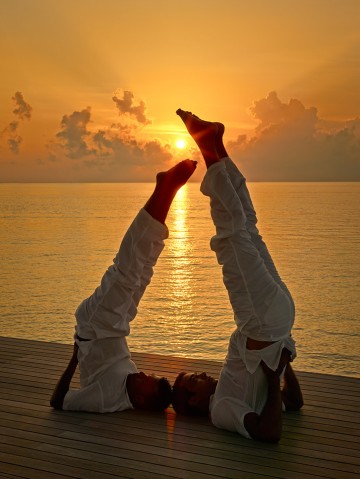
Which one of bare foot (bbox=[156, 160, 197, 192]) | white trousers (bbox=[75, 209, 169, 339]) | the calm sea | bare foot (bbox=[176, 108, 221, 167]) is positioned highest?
bare foot (bbox=[176, 108, 221, 167])

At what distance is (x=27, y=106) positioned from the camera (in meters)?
43.0

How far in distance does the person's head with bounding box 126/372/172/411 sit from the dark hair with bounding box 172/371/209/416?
37mm

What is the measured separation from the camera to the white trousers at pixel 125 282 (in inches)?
139

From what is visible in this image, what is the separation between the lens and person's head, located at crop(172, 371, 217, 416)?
11.5 feet

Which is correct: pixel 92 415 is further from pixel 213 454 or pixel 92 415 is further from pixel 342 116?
pixel 342 116

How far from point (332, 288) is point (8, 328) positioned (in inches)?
250

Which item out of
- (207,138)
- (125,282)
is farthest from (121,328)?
(207,138)

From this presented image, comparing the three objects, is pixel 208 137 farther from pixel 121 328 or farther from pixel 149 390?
pixel 149 390

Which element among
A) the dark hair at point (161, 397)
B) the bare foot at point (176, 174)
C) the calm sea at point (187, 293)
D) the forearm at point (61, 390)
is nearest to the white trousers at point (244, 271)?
the bare foot at point (176, 174)

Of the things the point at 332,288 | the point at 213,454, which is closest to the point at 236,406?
the point at 213,454

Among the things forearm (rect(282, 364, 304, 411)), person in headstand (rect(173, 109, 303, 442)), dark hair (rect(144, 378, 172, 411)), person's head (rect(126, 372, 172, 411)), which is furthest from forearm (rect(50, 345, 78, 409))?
forearm (rect(282, 364, 304, 411))

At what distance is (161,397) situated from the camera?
11.6 ft

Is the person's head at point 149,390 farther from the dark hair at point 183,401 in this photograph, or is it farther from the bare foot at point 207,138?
the bare foot at point 207,138

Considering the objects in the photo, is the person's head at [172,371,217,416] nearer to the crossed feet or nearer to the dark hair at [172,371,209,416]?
the dark hair at [172,371,209,416]
